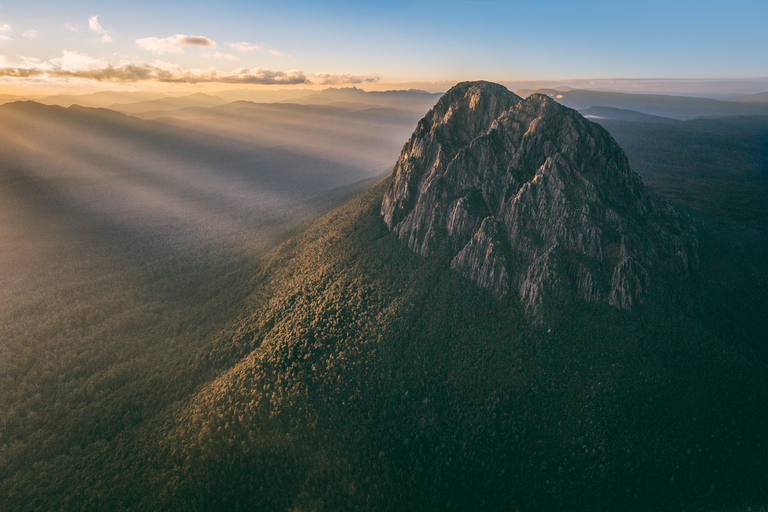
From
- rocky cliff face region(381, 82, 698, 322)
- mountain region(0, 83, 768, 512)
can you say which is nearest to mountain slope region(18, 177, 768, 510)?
mountain region(0, 83, 768, 512)

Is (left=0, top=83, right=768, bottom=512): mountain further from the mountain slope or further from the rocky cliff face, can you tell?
the rocky cliff face

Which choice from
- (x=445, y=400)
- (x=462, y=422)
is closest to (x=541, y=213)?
(x=445, y=400)

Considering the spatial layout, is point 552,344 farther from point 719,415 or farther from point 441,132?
point 441,132

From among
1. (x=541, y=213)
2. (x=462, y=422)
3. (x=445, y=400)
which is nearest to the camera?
(x=462, y=422)

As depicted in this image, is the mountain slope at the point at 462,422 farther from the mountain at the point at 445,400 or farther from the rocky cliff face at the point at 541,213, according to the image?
the rocky cliff face at the point at 541,213

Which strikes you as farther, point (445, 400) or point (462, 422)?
point (445, 400)

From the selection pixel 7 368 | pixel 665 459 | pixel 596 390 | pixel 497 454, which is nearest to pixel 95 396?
pixel 7 368

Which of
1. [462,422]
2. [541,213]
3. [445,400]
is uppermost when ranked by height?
[541,213]

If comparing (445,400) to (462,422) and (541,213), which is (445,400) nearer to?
(462,422)
